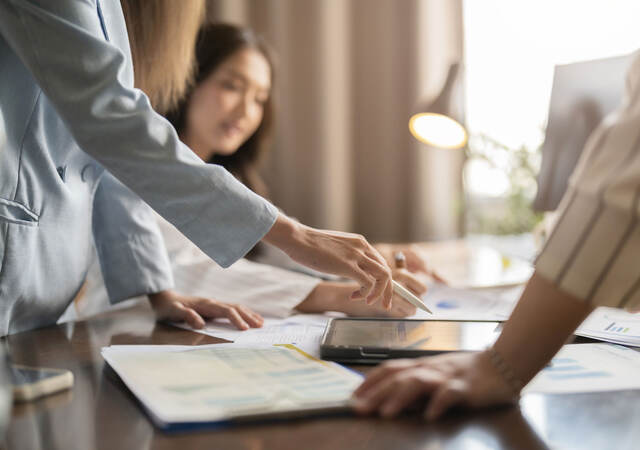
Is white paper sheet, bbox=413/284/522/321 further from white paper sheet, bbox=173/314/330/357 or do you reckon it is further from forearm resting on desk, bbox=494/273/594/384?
forearm resting on desk, bbox=494/273/594/384

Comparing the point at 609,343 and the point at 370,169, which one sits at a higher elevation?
the point at 609,343

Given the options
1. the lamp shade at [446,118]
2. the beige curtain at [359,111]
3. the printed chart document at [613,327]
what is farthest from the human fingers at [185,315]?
the beige curtain at [359,111]

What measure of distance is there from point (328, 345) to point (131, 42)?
568mm

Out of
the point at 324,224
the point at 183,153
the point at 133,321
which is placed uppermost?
the point at 183,153

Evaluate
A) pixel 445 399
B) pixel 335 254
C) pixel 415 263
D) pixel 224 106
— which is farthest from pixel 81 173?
pixel 224 106

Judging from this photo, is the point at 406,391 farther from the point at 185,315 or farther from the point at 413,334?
the point at 185,315

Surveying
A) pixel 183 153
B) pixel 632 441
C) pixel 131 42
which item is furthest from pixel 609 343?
pixel 131 42

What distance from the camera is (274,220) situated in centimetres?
68

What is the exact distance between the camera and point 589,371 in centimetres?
62

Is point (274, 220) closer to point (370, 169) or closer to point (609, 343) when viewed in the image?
point (609, 343)

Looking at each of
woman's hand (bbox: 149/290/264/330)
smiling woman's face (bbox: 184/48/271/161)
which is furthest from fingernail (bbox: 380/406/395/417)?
→ smiling woman's face (bbox: 184/48/271/161)

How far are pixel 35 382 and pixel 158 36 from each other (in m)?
0.59

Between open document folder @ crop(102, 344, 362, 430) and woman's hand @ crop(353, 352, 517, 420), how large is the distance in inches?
1.0

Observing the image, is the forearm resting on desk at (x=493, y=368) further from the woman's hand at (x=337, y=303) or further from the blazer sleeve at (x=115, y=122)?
the woman's hand at (x=337, y=303)
